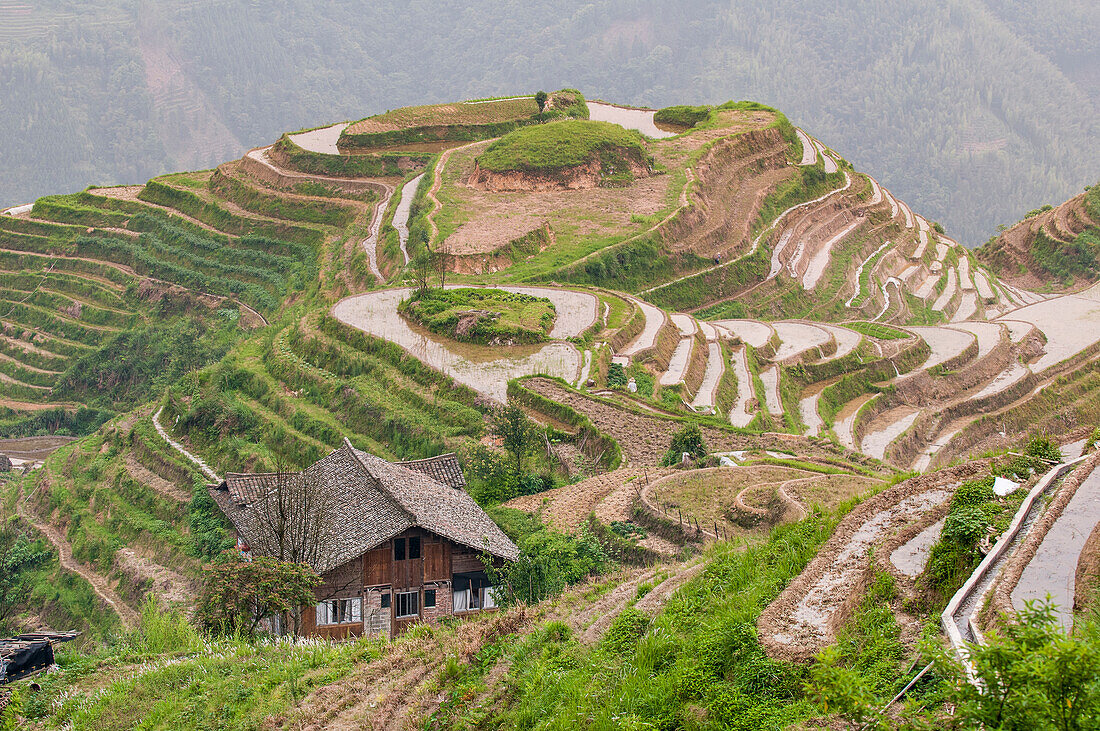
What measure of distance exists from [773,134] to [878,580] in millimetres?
64879

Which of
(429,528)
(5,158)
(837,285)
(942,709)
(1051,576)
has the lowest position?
(942,709)

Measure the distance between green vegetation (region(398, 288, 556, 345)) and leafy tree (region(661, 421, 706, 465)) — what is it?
10.6m

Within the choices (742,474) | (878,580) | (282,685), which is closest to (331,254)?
(742,474)

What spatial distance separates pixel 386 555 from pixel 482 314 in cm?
1862

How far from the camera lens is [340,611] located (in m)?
20.7

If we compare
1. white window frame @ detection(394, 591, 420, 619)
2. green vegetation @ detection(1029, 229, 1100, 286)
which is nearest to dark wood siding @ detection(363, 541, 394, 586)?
white window frame @ detection(394, 591, 420, 619)

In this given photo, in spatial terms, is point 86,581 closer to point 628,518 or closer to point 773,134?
point 628,518

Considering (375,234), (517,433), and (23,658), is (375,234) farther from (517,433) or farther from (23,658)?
(23,658)

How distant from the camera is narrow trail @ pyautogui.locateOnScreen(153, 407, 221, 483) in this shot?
33.3 m

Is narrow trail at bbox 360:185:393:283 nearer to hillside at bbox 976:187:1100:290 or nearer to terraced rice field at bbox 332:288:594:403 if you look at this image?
terraced rice field at bbox 332:288:594:403

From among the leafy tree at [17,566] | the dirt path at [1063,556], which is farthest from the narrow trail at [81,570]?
the dirt path at [1063,556]

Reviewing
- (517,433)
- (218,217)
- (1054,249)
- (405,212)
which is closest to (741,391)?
(517,433)

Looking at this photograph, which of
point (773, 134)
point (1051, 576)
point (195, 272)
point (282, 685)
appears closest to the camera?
point (1051, 576)

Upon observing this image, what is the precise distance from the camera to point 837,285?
2386 inches
